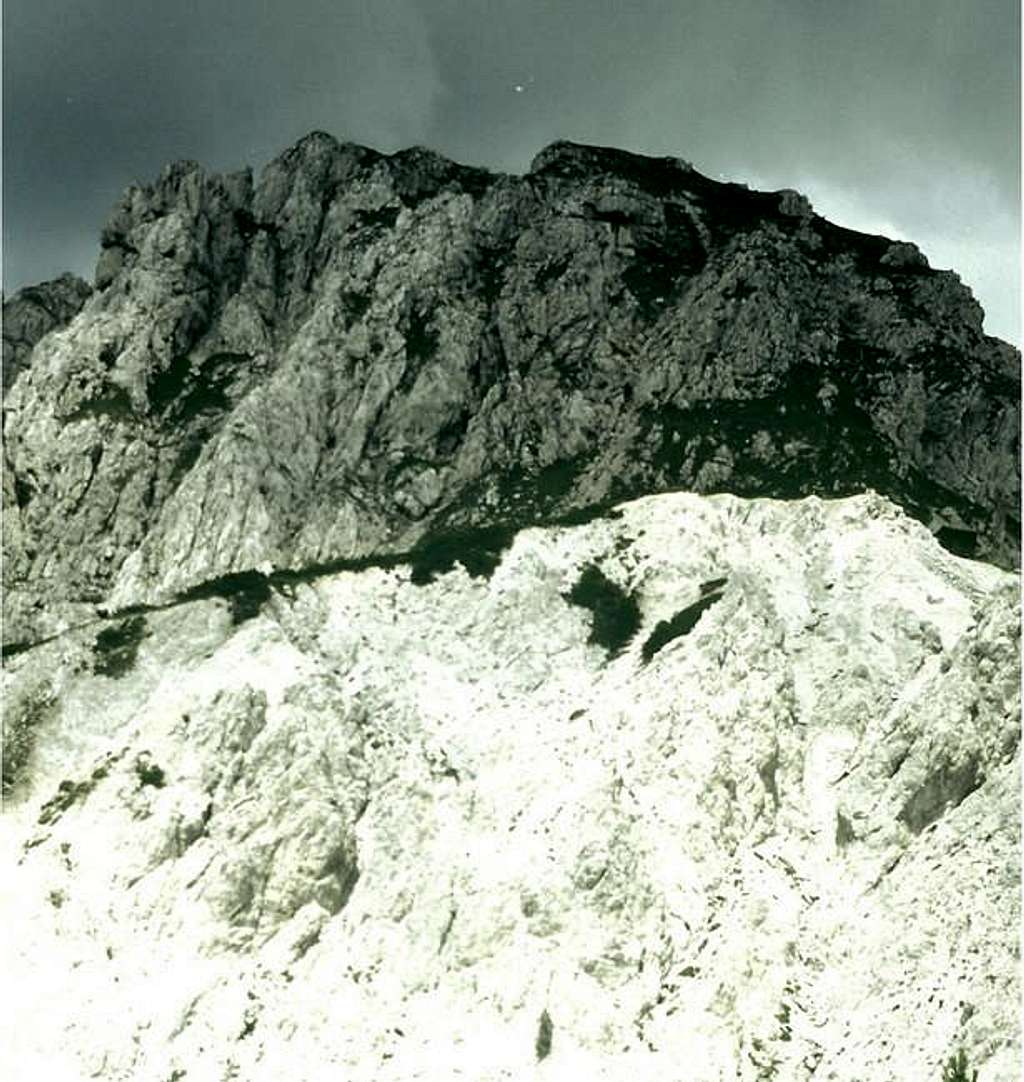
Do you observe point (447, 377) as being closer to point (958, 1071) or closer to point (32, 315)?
point (32, 315)

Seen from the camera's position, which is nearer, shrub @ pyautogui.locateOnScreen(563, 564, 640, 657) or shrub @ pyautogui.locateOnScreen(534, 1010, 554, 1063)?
shrub @ pyautogui.locateOnScreen(534, 1010, 554, 1063)

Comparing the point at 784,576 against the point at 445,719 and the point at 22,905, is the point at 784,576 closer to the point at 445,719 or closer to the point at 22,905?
the point at 445,719

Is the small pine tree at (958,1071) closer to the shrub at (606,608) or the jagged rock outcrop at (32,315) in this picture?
the shrub at (606,608)

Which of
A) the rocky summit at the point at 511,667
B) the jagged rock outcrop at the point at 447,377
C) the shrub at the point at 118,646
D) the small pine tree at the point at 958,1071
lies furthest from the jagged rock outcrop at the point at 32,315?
the small pine tree at the point at 958,1071

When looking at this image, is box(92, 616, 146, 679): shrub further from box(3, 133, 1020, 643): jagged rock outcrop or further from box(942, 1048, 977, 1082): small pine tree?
box(942, 1048, 977, 1082): small pine tree

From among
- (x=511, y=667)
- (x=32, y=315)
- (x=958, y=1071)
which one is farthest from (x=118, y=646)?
(x=32, y=315)

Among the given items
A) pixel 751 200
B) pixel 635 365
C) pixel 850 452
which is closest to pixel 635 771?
pixel 850 452

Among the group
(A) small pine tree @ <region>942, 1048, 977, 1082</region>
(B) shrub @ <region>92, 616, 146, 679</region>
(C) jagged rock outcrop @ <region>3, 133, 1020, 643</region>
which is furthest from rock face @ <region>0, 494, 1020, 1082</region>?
(C) jagged rock outcrop @ <region>3, 133, 1020, 643</region>
